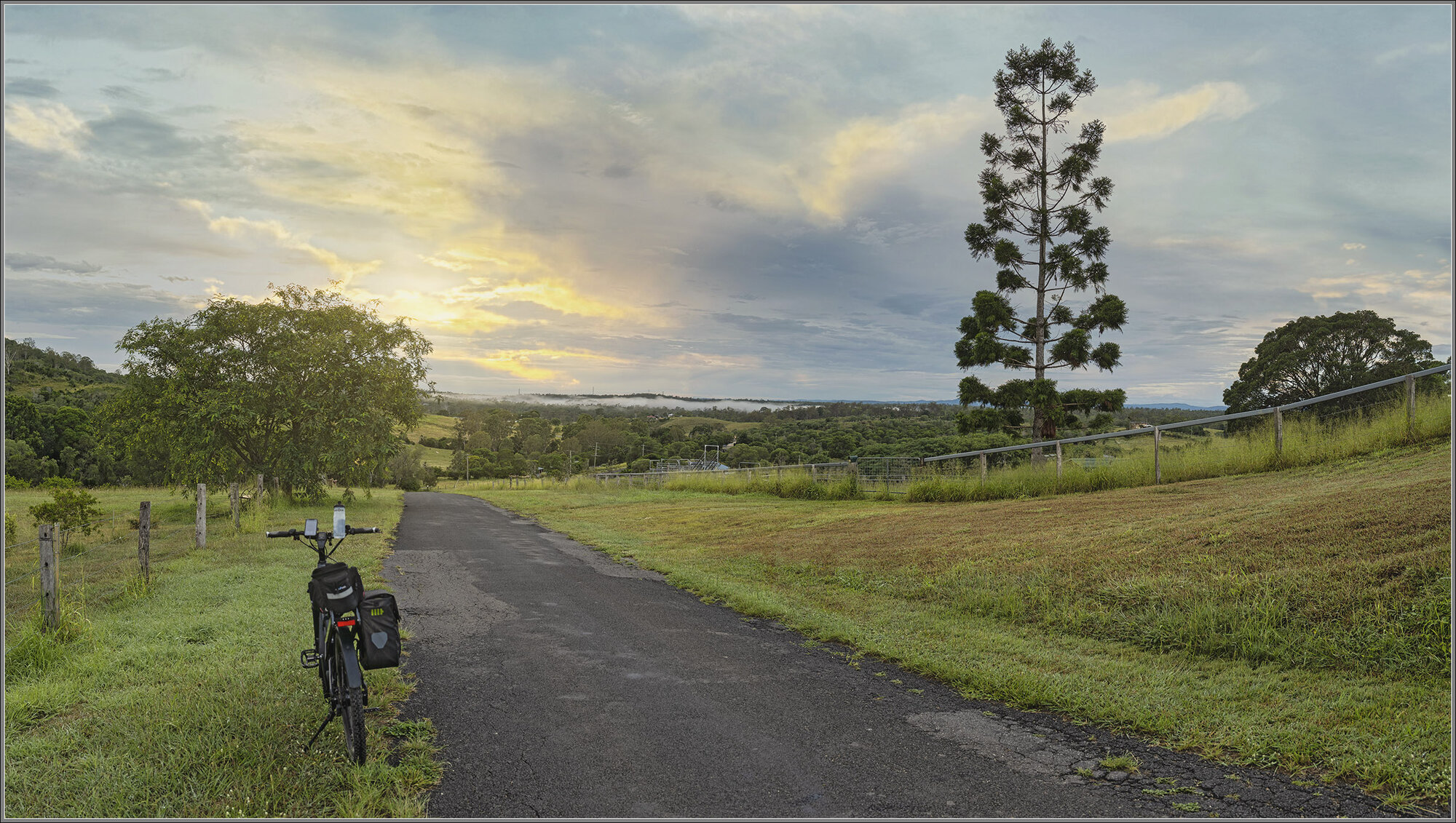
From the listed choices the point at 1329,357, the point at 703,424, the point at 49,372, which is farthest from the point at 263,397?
the point at 703,424

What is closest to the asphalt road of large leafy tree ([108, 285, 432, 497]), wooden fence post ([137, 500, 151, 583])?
wooden fence post ([137, 500, 151, 583])

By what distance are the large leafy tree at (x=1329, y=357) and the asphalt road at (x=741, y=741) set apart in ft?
93.7

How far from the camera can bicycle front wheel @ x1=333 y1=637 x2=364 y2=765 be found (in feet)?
13.9

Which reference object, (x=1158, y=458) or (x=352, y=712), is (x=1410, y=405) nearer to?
(x=1158, y=458)

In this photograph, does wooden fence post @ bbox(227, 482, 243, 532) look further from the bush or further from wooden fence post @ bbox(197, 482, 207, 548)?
the bush

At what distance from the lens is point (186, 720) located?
4914 mm

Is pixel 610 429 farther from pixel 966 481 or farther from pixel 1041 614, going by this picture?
pixel 1041 614

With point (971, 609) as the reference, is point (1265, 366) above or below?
above

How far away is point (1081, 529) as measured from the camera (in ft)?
34.9

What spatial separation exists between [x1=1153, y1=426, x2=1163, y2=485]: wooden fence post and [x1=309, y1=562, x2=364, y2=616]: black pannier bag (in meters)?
15.1

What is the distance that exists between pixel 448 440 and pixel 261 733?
5295 inches

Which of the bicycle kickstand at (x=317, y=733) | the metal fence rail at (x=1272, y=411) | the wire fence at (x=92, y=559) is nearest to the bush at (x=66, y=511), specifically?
the wire fence at (x=92, y=559)

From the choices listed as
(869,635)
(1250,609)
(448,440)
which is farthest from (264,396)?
(448,440)

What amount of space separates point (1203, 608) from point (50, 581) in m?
10.9
